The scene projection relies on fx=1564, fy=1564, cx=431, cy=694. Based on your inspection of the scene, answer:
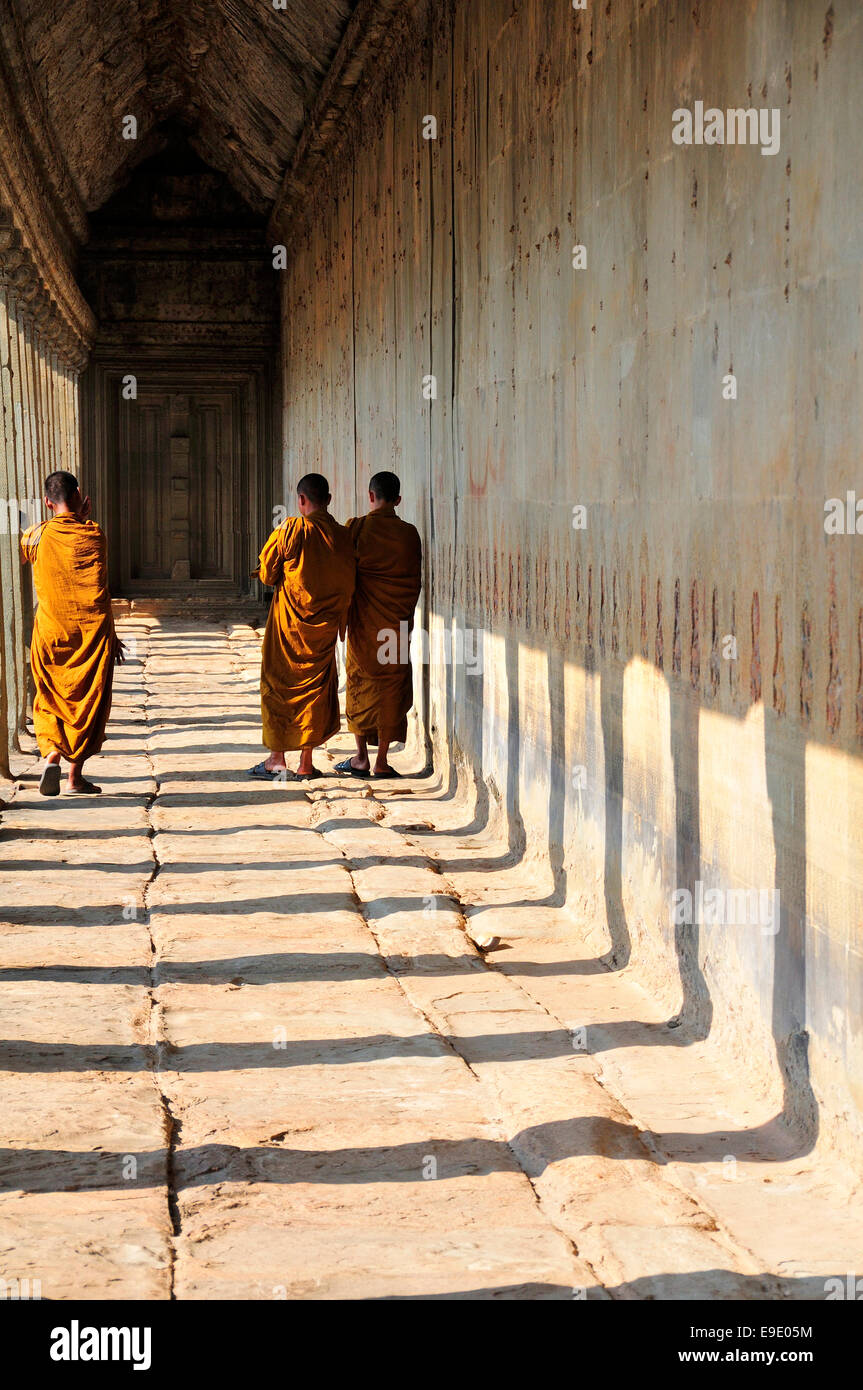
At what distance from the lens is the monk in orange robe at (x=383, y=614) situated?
33.4 feet

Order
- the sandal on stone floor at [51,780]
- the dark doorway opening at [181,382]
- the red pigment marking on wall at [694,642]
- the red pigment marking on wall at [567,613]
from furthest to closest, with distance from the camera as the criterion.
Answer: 1. the dark doorway opening at [181,382]
2. the sandal on stone floor at [51,780]
3. the red pigment marking on wall at [567,613]
4. the red pigment marking on wall at [694,642]

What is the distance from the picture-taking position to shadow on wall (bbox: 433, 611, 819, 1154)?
4324 mm

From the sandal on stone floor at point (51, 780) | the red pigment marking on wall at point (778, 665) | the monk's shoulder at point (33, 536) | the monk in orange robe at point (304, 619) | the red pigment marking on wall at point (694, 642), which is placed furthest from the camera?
the monk in orange robe at point (304, 619)

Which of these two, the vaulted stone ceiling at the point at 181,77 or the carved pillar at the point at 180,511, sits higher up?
the vaulted stone ceiling at the point at 181,77

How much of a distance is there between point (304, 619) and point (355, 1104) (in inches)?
227

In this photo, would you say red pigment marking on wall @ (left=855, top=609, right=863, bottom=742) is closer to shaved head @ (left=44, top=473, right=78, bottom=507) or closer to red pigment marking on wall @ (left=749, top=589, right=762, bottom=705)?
red pigment marking on wall @ (left=749, top=589, right=762, bottom=705)

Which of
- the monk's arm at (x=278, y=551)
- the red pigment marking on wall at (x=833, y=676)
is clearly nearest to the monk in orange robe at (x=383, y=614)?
the monk's arm at (x=278, y=551)

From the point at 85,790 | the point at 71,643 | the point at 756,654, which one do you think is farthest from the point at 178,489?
the point at 756,654

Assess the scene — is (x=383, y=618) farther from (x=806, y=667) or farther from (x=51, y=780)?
(x=806, y=667)

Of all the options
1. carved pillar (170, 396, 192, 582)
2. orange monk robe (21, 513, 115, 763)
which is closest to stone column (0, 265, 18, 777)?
orange monk robe (21, 513, 115, 763)

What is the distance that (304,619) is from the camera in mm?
10023

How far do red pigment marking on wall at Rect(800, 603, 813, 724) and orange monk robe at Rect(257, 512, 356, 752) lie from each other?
5948 mm

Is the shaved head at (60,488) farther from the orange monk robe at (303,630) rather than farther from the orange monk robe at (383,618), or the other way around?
the orange monk robe at (383,618)

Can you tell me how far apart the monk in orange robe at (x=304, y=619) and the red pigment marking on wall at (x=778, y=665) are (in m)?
5.74
